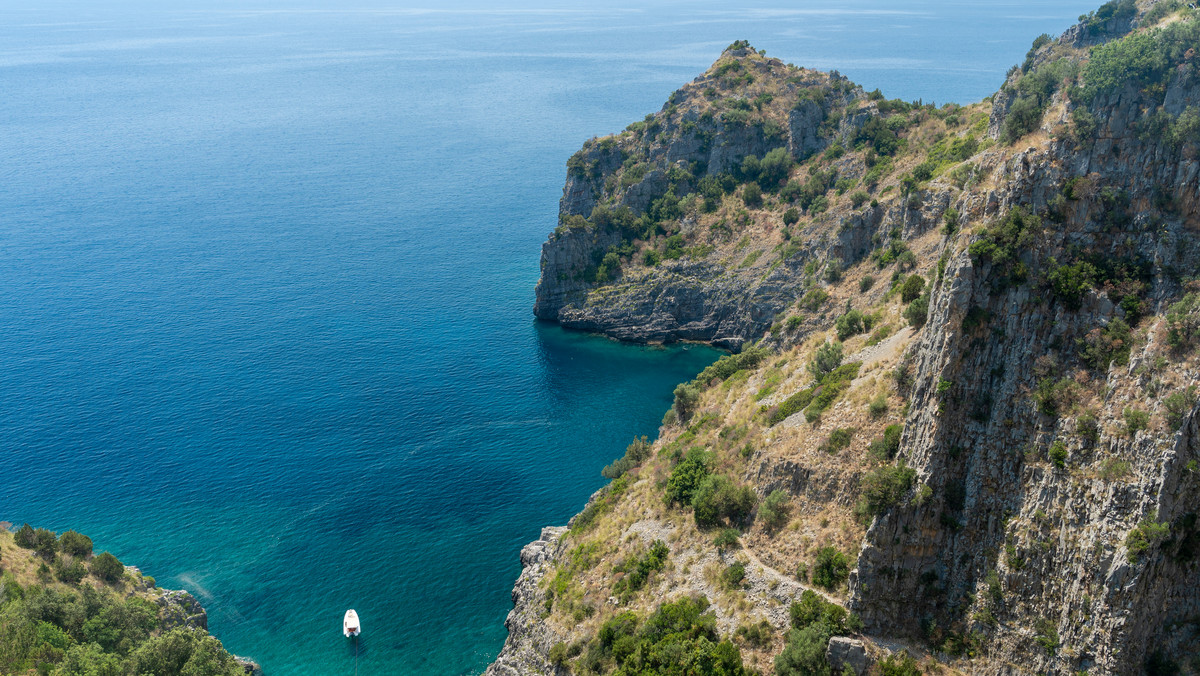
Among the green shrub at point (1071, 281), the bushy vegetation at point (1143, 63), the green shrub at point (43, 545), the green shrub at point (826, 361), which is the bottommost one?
the green shrub at point (43, 545)

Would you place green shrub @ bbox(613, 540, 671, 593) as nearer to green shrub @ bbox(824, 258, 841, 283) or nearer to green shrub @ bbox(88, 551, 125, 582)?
green shrub @ bbox(88, 551, 125, 582)

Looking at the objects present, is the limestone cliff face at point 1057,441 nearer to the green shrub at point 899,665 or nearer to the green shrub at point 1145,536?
the green shrub at point 1145,536

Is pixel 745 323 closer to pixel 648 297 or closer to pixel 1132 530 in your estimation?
pixel 648 297

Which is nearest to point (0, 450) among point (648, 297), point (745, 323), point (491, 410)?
point (491, 410)

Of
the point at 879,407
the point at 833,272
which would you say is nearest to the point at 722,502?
the point at 879,407

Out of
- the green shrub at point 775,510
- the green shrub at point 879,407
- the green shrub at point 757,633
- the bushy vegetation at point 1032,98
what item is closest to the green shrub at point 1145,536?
the green shrub at point 879,407

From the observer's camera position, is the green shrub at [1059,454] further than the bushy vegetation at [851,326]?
No

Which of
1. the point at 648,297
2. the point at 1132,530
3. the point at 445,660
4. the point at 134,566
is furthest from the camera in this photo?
the point at 648,297
